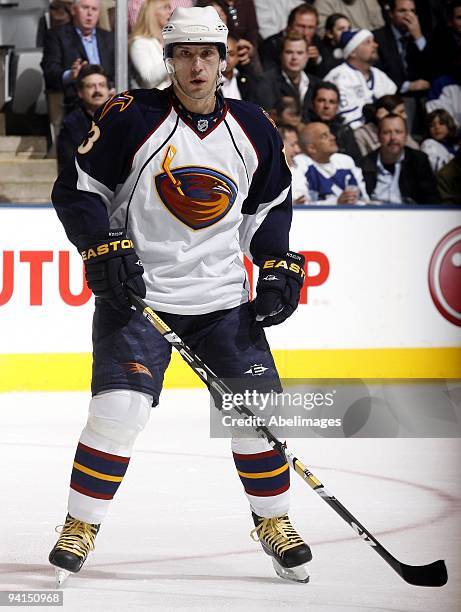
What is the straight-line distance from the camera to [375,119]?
509 cm

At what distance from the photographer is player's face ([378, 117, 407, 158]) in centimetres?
505

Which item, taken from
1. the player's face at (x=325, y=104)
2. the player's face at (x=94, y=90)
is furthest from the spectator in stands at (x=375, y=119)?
the player's face at (x=94, y=90)

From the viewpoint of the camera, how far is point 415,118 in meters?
5.16

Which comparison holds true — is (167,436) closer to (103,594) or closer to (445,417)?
(445,417)

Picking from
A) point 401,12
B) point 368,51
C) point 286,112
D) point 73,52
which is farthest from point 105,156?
point 401,12

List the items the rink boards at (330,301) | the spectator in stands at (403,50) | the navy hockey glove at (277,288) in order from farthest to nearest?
the spectator in stands at (403,50) → the rink boards at (330,301) → the navy hockey glove at (277,288)

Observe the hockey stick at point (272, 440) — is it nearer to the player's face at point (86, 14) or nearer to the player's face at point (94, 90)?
the player's face at point (94, 90)

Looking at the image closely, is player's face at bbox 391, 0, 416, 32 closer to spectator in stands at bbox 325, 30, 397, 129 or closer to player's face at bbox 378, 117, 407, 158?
spectator in stands at bbox 325, 30, 397, 129

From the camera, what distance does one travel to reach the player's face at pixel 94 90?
4.73 metres

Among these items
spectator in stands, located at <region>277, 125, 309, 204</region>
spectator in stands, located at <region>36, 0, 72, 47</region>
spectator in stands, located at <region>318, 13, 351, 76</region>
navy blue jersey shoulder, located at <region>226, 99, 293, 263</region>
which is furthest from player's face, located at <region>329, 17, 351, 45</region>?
navy blue jersey shoulder, located at <region>226, 99, 293, 263</region>

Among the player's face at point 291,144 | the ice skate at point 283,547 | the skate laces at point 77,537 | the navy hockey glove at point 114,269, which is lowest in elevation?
the ice skate at point 283,547

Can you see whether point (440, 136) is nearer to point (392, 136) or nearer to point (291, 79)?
point (392, 136)

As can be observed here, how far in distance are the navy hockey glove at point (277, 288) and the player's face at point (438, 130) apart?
283cm

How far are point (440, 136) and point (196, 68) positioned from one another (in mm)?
2995
